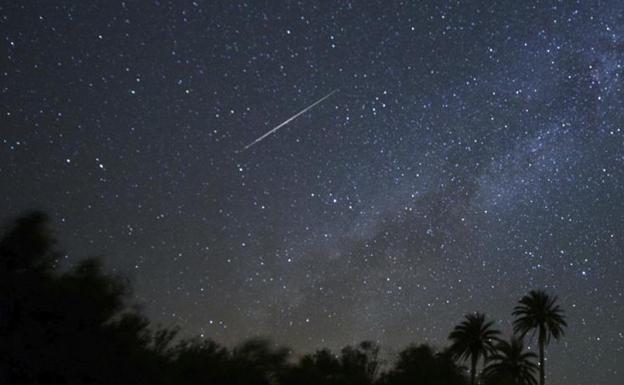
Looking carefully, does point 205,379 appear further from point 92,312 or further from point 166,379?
point 92,312

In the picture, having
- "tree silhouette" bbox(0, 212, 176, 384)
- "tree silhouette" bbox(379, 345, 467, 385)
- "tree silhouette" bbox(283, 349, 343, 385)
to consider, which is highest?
"tree silhouette" bbox(379, 345, 467, 385)

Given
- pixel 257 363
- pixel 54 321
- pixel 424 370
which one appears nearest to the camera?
pixel 54 321

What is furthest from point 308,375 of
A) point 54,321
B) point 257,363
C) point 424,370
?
point 54,321

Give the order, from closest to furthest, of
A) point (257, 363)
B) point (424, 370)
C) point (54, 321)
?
point (54, 321) < point (257, 363) < point (424, 370)

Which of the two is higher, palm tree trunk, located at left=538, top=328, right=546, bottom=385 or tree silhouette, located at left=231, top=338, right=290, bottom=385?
palm tree trunk, located at left=538, top=328, right=546, bottom=385

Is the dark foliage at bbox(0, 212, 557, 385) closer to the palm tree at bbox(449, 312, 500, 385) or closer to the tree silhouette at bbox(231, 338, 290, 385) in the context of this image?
the tree silhouette at bbox(231, 338, 290, 385)

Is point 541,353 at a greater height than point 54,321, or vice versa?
point 541,353

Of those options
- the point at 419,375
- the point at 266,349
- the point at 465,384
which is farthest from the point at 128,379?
the point at 465,384

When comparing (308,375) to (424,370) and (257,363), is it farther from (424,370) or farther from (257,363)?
(424,370)

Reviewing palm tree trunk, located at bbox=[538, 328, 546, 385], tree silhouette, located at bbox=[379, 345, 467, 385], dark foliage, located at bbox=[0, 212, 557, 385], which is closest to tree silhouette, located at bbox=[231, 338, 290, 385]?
dark foliage, located at bbox=[0, 212, 557, 385]

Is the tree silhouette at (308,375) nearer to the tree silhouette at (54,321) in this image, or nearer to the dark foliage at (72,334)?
the dark foliage at (72,334)

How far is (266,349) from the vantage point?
3512 cm

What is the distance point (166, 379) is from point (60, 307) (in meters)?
5.80

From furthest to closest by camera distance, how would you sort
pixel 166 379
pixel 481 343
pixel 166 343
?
pixel 481 343, pixel 166 343, pixel 166 379
